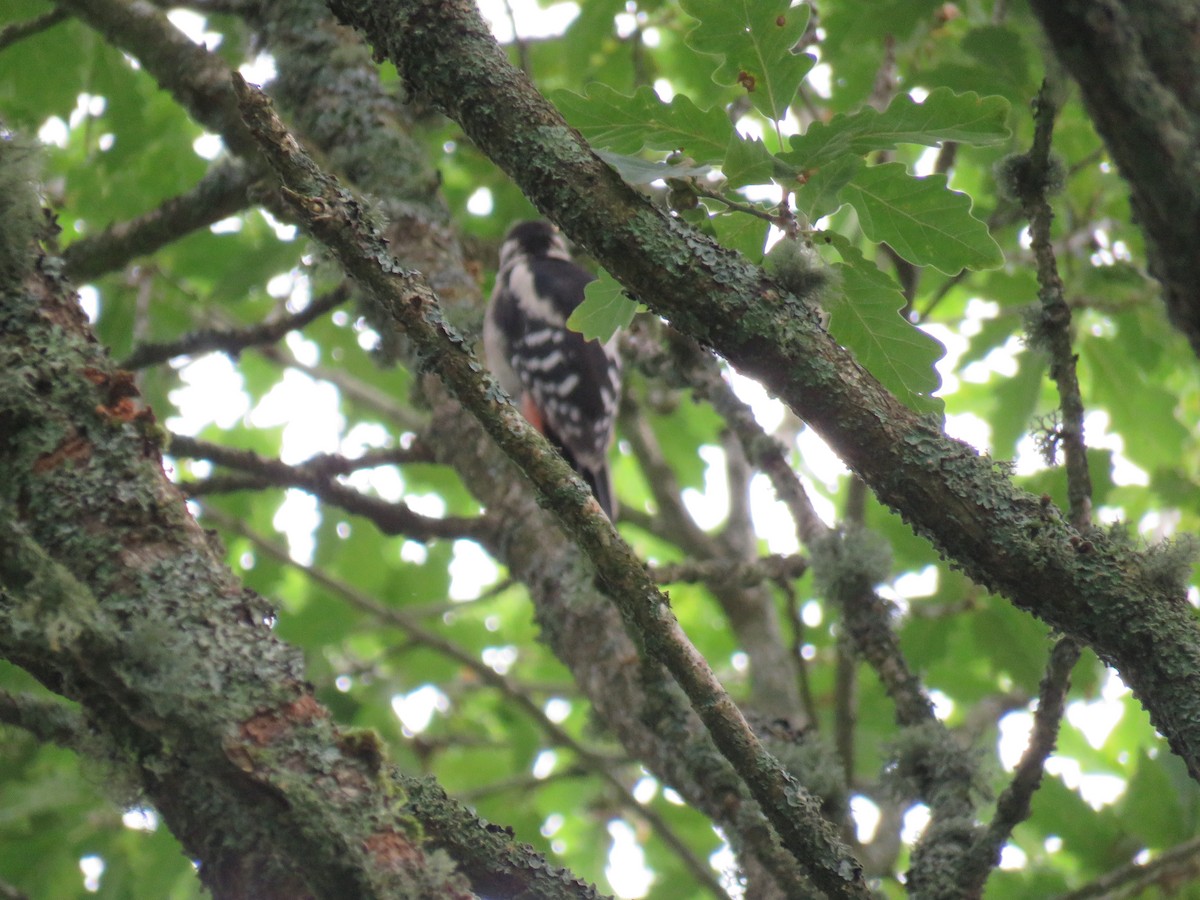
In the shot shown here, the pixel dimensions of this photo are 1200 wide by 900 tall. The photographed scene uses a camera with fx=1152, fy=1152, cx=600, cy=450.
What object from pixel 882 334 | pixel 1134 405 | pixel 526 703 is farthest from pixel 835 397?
pixel 1134 405

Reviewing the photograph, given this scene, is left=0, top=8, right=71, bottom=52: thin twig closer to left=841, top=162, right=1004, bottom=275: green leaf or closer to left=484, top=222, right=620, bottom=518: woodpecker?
left=484, top=222, right=620, bottom=518: woodpecker

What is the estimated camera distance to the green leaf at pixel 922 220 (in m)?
1.84

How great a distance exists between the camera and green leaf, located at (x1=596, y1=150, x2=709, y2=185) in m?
1.65

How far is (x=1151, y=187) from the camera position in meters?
1.02

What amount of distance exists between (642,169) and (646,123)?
168 mm

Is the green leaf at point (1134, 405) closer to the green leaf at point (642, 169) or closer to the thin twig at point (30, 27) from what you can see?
the green leaf at point (642, 169)

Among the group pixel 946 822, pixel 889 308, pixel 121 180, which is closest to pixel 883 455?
pixel 889 308

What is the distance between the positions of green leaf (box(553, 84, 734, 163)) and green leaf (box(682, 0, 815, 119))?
0.50ft

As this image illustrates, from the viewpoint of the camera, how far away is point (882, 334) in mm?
1803

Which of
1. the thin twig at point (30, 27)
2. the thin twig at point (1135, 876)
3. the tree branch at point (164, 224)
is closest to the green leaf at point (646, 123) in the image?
the tree branch at point (164, 224)

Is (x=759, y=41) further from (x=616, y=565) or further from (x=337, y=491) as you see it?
(x=337, y=491)

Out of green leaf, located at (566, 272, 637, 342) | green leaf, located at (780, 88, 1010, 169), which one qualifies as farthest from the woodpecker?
A: green leaf, located at (780, 88, 1010, 169)

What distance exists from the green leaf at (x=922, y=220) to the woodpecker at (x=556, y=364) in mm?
3747

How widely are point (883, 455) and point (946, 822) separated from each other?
118 centimetres
